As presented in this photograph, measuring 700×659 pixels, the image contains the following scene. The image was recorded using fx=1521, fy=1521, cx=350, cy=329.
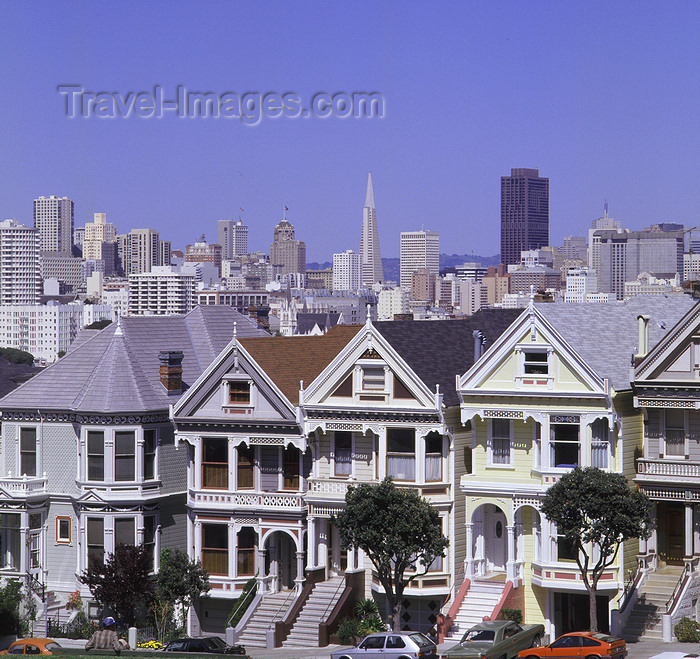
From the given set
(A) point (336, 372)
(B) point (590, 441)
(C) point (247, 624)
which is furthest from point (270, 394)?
(B) point (590, 441)

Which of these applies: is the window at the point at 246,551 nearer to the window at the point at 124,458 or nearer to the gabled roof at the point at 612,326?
the window at the point at 124,458

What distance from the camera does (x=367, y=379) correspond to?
49.5m

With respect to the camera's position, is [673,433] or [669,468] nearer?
[669,468]

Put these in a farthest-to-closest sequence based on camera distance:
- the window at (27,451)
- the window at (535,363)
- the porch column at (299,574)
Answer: the window at (27,451)
the porch column at (299,574)
the window at (535,363)

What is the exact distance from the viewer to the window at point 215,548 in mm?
51781

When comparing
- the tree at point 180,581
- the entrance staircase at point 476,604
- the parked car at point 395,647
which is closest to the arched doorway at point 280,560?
the tree at point 180,581

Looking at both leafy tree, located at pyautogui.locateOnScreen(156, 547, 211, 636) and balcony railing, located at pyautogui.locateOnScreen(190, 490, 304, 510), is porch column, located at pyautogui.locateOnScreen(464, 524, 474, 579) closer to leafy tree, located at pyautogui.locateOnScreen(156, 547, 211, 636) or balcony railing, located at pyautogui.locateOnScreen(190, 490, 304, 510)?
balcony railing, located at pyautogui.locateOnScreen(190, 490, 304, 510)

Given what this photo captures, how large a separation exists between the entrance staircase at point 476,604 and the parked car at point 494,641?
10.6ft

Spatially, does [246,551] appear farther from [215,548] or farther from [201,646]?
[201,646]

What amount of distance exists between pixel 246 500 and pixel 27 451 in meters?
8.83

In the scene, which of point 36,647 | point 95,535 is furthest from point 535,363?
point 36,647

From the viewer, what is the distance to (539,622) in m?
A: 47.4

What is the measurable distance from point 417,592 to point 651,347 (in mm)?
10869

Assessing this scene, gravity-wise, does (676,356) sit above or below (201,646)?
above
